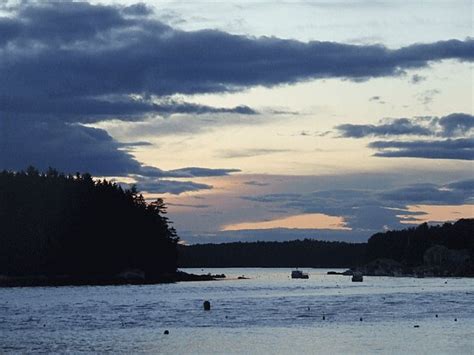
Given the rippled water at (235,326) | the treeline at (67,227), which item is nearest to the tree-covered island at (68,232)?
the treeline at (67,227)

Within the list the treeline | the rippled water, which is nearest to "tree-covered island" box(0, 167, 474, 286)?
the treeline

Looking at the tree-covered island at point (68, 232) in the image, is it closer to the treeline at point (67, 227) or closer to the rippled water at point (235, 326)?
the treeline at point (67, 227)

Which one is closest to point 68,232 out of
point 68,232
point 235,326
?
point 68,232

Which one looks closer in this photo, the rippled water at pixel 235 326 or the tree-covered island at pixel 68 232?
the rippled water at pixel 235 326

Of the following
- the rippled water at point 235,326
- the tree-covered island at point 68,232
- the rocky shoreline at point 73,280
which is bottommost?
the rippled water at point 235,326

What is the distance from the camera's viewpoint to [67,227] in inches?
6939

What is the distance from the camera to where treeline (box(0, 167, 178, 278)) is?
169 m

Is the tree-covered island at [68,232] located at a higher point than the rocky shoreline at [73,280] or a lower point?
higher

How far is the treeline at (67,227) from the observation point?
553ft

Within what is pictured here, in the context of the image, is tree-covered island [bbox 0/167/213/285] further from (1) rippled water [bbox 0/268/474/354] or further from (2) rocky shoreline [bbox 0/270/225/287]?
(1) rippled water [bbox 0/268/474/354]

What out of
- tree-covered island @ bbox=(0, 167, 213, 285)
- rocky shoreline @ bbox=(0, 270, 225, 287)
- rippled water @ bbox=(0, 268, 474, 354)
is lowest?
rippled water @ bbox=(0, 268, 474, 354)

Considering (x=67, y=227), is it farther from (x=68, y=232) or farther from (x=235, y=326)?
(x=235, y=326)

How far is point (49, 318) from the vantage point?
294 ft

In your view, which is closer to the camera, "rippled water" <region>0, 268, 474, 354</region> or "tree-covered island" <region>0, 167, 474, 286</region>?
"rippled water" <region>0, 268, 474, 354</region>
